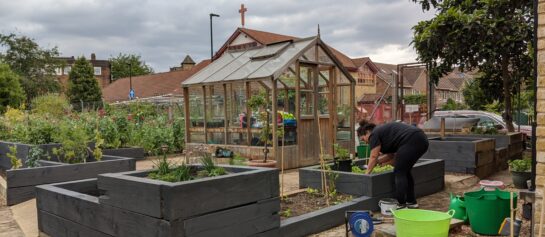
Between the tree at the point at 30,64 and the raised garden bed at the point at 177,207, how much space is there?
43.4 m

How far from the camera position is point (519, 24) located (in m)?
8.53

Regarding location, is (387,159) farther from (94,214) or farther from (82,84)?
(82,84)

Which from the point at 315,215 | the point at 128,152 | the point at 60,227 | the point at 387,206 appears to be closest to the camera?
Answer: the point at 60,227

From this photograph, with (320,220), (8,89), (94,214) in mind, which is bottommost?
(320,220)

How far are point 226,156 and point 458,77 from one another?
6339 cm

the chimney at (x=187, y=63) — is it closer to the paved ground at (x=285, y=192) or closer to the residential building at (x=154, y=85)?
the residential building at (x=154, y=85)

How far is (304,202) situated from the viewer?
550 cm

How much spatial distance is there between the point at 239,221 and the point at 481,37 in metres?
7.03

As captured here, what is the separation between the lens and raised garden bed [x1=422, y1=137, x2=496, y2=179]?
7969 mm

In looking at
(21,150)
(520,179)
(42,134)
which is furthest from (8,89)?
(520,179)

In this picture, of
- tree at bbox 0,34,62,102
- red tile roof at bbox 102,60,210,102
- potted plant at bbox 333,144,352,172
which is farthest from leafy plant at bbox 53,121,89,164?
tree at bbox 0,34,62,102

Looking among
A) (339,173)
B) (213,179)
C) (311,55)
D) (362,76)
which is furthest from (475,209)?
(362,76)

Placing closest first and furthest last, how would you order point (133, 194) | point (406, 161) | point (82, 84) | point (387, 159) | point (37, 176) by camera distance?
point (133, 194) → point (406, 161) → point (387, 159) → point (37, 176) → point (82, 84)

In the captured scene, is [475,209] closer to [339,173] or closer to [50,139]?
[339,173]
